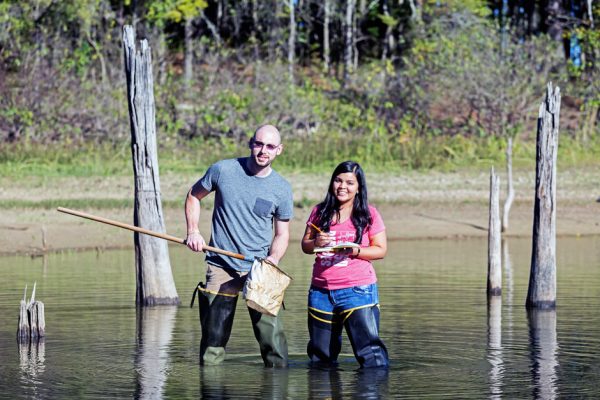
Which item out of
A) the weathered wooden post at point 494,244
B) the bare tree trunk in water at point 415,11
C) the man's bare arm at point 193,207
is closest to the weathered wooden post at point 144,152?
the weathered wooden post at point 494,244

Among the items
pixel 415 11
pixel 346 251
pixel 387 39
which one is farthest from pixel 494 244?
pixel 387 39

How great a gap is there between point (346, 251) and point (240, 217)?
0.83 m

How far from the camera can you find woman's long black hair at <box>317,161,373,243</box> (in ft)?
32.1

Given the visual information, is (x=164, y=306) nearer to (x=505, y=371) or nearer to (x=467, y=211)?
(x=505, y=371)

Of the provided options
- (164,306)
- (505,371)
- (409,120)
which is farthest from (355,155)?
(505,371)

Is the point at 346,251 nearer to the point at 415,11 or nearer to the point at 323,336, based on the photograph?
the point at 323,336

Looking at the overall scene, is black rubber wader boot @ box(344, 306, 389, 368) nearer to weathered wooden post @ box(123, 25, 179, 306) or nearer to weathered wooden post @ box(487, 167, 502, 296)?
weathered wooden post @ box(123, 25, 179, 306)

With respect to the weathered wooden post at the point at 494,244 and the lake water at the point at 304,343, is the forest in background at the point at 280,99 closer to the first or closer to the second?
the lake water at the point at 304,343

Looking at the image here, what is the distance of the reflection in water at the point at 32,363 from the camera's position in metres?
10.4

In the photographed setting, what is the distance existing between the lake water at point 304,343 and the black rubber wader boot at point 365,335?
0.58ft

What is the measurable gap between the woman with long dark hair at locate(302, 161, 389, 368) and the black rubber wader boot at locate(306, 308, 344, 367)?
0.01 metres

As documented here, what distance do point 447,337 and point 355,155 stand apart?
18.0m

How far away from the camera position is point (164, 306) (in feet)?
50.0

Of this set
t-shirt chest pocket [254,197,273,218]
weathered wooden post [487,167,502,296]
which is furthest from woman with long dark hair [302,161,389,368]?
weathered wooden post [487,167,502,296]
